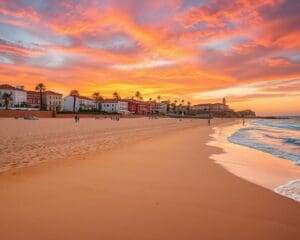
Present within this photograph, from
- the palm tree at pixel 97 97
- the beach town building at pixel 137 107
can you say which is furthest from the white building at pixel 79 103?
the beach town building at pixel 137 107

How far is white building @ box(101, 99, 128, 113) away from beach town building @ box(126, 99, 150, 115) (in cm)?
632

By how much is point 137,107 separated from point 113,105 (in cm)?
1964

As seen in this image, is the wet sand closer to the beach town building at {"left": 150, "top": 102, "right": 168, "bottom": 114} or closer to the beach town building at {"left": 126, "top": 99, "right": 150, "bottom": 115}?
the beach town building at {"left": 126, "top": 99, "right": 150, "bottom": 115}

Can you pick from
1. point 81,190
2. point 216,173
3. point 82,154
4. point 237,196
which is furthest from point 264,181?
point 82,154

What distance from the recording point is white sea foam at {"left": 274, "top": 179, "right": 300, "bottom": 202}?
5.61 m

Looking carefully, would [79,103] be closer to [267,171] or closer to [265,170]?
[265,170]

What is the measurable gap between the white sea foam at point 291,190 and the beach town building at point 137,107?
14803 cm

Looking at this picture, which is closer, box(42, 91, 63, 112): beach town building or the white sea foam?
the white sea foam

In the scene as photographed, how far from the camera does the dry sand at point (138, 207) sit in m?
3.77

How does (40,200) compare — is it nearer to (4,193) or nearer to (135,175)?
(4,193)

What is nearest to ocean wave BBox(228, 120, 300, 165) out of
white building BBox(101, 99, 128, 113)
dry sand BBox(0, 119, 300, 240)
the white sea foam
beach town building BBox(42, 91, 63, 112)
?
the white sea foam

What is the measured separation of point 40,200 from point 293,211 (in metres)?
4.90

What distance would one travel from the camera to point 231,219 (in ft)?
14.0

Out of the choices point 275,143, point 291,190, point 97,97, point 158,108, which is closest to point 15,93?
point 97,97
